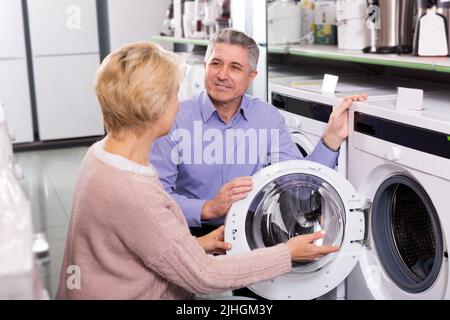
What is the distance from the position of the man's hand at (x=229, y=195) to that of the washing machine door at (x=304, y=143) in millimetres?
779

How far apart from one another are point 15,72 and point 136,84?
5.10 metres

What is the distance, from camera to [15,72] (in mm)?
6203

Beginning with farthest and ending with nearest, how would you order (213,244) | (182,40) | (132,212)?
1. (182,40)
2. (213,244)
3. (132,212)

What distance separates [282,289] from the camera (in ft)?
7.54

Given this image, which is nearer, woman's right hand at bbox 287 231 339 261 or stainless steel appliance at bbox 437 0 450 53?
woman's right hand at bbox 287 231 339 261

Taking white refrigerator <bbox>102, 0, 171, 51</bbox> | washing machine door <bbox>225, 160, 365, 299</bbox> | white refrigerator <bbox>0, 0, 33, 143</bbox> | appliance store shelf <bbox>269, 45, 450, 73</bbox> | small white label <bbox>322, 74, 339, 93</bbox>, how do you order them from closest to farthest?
washing machine door <bbox>225, 160, 365, 299</bbox> < appliance store shelf <bbox>269, 45, 450, 73</bbox> < small white label <bbox>322, 74, 339, 93</bbox> < white refrigerator <bbox>0, 0, 33, 143</bbox> < white refrigerator <bbox>102, 0, 171, 51</bbox>

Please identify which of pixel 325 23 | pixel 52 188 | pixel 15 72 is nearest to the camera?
pixel 325 23

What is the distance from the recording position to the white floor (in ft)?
12.7

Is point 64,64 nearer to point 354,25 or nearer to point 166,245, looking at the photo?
point 354,25

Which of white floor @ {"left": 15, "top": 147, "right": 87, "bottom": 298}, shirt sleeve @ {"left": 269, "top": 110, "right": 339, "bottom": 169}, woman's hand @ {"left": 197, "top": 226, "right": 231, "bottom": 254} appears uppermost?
shirt sleeve @ {"left": 269, "top": 110, "right": 339, "bottom": 169}

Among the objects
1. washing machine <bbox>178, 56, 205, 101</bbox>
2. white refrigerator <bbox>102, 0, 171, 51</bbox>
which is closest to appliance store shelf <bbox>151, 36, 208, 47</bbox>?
washing machine <bbox>178, 56, 205, 101</bbox>

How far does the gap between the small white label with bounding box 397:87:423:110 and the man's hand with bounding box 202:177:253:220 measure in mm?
671

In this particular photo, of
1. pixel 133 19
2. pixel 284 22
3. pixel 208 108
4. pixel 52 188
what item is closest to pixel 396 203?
pixel 208 108

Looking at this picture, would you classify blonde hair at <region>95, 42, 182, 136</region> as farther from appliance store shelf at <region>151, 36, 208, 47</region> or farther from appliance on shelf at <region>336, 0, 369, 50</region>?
appliance store shelf at <region>151, 36, 208, 47</region>
